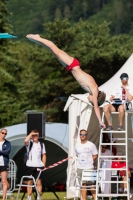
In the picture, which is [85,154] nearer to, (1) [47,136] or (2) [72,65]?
(2) [72,65]

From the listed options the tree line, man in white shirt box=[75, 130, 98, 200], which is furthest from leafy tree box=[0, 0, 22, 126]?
man in white shirt box=[75, 130, 98, 200]

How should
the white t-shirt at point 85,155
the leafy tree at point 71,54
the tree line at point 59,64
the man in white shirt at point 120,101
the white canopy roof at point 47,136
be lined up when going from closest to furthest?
the man in white shirt at point 120,101 → the white t-shirt at point 85,155 → the white canopy roof at point 47,136 → the tree line at point 59,64 → the leafy tree at point 71,54

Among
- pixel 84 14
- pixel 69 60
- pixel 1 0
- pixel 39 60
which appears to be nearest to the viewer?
pixel 69 60

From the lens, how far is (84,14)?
4641 inches

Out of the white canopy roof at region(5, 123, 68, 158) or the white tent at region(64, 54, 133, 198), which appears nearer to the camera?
the white tent at region(64, 54, 133, 198)

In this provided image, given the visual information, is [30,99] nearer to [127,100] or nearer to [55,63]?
[55,63]

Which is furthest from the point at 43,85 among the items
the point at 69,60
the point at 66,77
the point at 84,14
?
the point at 84,14

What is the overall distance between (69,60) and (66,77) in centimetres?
2788

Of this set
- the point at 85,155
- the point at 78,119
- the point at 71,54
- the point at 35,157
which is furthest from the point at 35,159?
the point at 71,54

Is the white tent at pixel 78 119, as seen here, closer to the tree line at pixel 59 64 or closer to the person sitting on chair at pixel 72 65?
the person sitting on chair at pixel 72 65

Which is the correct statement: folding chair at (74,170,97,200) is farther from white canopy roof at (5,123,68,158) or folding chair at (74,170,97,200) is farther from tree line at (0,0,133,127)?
tree line at (0,0,133,127)

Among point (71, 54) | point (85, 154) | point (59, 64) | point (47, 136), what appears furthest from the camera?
point (59, 64)

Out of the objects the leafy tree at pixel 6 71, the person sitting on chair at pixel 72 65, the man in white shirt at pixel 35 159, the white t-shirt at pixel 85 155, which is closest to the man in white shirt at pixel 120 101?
the white t-shirt at pixel 85 155

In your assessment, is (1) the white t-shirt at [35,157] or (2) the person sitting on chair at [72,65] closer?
(2) the person sitting on chair at [72,65]
